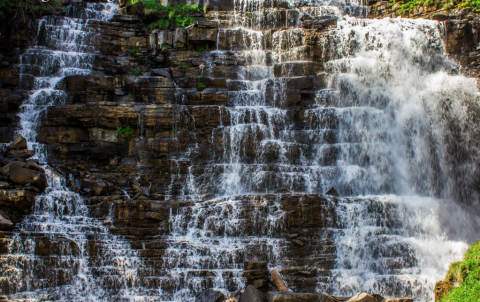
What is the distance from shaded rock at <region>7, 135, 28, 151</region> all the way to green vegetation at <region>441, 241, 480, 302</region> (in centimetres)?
1487

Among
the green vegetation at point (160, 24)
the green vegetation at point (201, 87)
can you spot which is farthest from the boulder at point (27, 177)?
the green vegetation at point (160, 24)

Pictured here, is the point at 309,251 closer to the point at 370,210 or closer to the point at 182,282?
the point at 370,210

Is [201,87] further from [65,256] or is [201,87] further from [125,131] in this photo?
[65,256]

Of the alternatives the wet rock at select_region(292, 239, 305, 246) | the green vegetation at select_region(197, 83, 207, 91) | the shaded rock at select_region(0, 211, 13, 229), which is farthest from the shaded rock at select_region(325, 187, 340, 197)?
the shaded rock at select_region(0, 211, 13, 229)

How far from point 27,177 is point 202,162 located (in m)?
6.31

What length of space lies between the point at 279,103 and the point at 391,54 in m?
6.66

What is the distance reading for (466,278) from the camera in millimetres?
9031

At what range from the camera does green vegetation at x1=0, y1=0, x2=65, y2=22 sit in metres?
21.0

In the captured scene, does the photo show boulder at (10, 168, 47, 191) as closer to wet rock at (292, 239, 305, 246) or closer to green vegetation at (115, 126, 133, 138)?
green vegetation at (115, 126, 133, 138)

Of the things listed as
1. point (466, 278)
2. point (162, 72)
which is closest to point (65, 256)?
point (466, 278)

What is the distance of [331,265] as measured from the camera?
12492mm

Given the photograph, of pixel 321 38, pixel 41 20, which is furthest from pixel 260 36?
pixel 41 20

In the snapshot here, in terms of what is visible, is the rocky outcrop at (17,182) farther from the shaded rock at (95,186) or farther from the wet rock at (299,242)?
the wet rock at (299,242)

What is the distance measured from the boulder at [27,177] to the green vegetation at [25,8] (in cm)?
1055
